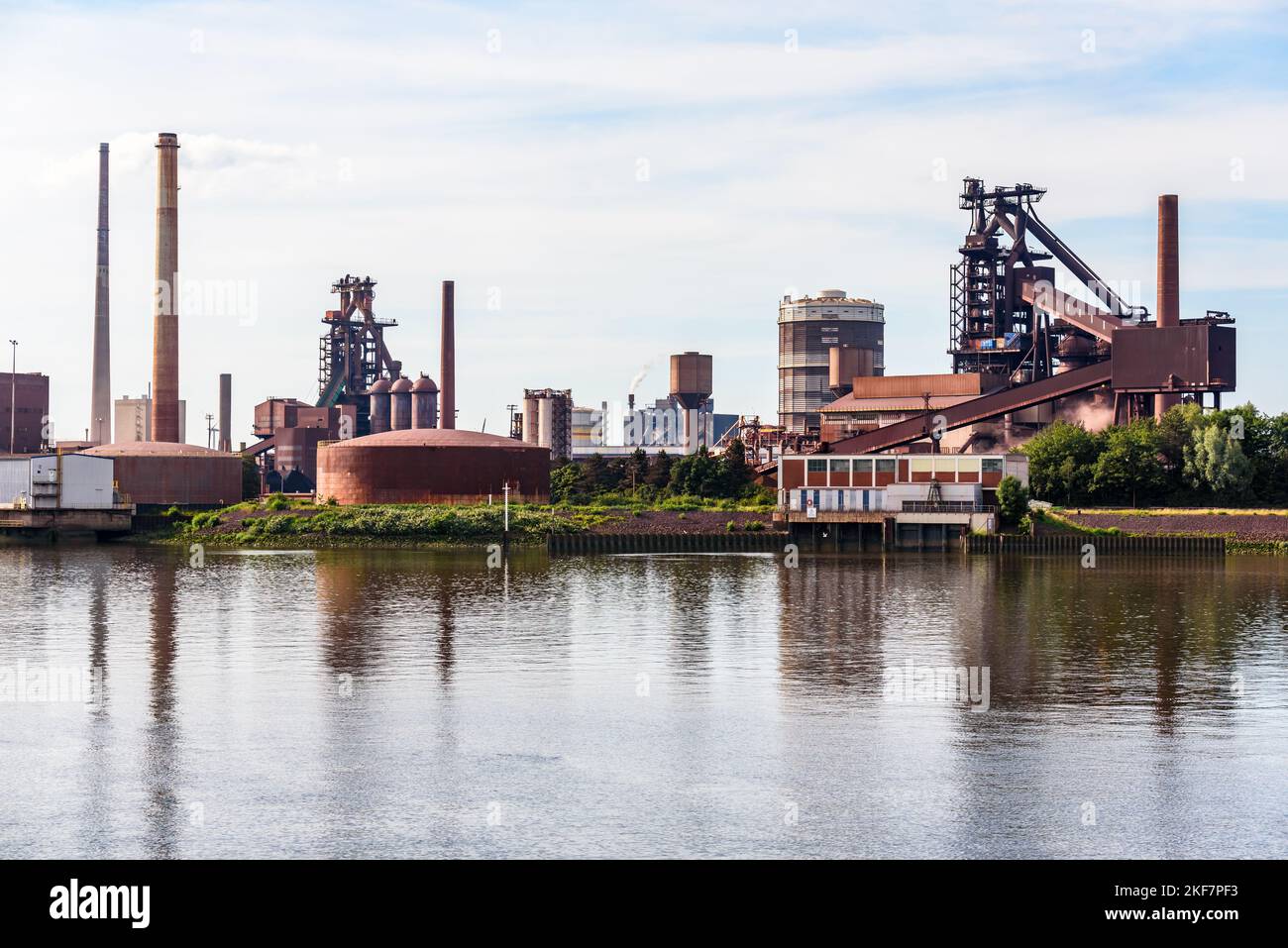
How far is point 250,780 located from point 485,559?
61.3m

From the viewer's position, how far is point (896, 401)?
132375mm

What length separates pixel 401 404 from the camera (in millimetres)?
167375

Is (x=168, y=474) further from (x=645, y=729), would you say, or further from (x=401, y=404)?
(x=645, y=729)

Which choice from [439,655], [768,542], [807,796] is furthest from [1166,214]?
[807,796]

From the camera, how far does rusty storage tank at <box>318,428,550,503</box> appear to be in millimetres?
117625

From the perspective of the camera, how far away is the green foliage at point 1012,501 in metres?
93.5

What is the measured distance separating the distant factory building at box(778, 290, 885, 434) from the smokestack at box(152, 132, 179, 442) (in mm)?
69530

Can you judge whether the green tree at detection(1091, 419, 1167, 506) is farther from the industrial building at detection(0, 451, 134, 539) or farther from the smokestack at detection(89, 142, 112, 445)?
the smokestack at detection(89, 142, 112, 445)

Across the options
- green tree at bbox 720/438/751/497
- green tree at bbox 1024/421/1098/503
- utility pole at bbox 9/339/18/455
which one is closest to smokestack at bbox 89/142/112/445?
utility pole at bbox 9/339/18/455

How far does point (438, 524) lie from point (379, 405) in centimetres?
6958

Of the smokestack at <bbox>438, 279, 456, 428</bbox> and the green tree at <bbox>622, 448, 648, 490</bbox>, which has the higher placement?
the smokestack at <bbox>438, 279, 456, 428</bbox>

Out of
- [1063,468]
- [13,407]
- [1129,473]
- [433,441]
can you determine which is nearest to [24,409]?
[13,407]

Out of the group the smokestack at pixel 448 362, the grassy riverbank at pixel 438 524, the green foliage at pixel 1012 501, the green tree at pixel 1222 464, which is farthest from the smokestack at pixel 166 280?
the green tree at pixel 1222 464

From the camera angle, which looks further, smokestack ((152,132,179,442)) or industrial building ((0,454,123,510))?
smokestack ((152,132,179,442))
